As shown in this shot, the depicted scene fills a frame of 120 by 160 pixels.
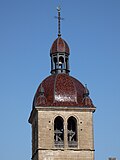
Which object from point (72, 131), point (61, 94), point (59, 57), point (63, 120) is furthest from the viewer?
point (59, 57)

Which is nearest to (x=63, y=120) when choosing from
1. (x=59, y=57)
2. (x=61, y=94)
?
(x=61, y=94)

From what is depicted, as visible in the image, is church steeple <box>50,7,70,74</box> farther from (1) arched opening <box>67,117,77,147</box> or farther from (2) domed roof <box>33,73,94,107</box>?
(1) arched opening <box>67,117,77,147</box>

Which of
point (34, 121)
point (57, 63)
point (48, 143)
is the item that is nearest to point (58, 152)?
point (48, 143)

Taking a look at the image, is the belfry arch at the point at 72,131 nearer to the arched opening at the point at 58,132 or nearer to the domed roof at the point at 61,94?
the arched opening at the point at 58,132

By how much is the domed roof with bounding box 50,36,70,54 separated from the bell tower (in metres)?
2.17

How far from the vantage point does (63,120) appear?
49562 mm

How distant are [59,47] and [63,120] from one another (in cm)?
619

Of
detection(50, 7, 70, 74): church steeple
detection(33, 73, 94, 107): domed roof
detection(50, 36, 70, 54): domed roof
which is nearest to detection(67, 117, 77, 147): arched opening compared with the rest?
detection(33, 73, 94, 107): domed roof

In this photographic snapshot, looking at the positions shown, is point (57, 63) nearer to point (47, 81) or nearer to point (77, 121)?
point (47, 81)

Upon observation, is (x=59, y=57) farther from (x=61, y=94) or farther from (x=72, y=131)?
(x=72, y=131)

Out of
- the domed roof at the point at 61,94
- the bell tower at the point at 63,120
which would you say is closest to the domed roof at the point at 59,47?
the bell tower at the point at 63,120

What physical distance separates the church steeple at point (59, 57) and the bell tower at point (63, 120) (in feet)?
3.05

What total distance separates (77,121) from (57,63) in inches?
205

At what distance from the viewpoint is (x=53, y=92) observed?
4997 centimetres
